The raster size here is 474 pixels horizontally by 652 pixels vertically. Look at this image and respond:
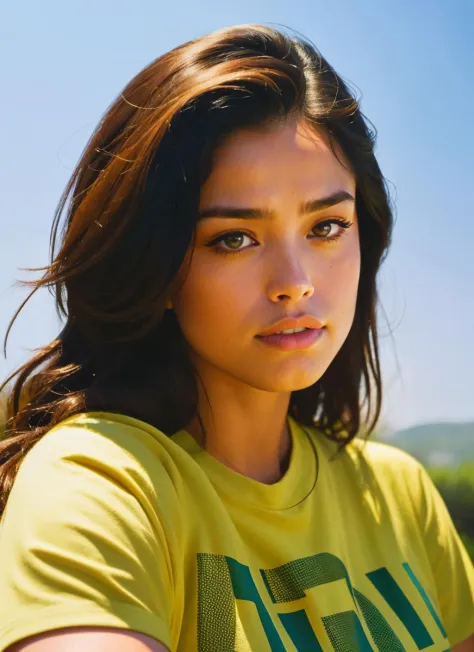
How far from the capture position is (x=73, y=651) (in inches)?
45.5

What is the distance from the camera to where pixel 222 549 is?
1.51m

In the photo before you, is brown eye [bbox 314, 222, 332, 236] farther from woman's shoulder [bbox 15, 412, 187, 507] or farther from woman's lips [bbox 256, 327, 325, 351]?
woman's shoulder [bbox 15, 412, 187, 507]

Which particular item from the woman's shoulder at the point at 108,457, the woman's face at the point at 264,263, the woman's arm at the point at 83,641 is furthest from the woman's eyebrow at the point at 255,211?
the woman's arm at the point at 83,641

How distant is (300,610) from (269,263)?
0.61 meters

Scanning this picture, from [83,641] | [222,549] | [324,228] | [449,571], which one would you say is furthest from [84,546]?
[449,571]

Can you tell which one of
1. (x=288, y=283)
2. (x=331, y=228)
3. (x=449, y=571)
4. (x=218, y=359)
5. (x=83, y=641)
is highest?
(x=331, y=228)

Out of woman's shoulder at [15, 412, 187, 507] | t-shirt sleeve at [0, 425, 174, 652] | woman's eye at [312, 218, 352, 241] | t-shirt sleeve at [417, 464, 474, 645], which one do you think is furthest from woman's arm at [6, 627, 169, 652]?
t-shirt sleeve at [417, 464, 474, 645]

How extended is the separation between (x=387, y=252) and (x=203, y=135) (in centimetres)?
63

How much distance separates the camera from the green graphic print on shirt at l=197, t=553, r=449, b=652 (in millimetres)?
1429

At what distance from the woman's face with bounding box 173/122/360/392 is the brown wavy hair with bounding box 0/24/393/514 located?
37 mm

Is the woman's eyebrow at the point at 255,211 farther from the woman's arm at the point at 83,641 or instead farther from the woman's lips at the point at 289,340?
the woman's arm at the point at 83,641

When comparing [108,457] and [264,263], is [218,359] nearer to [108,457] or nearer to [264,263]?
[264,263]

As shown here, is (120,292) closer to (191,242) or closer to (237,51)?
(191,242)

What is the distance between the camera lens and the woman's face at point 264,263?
163cm
